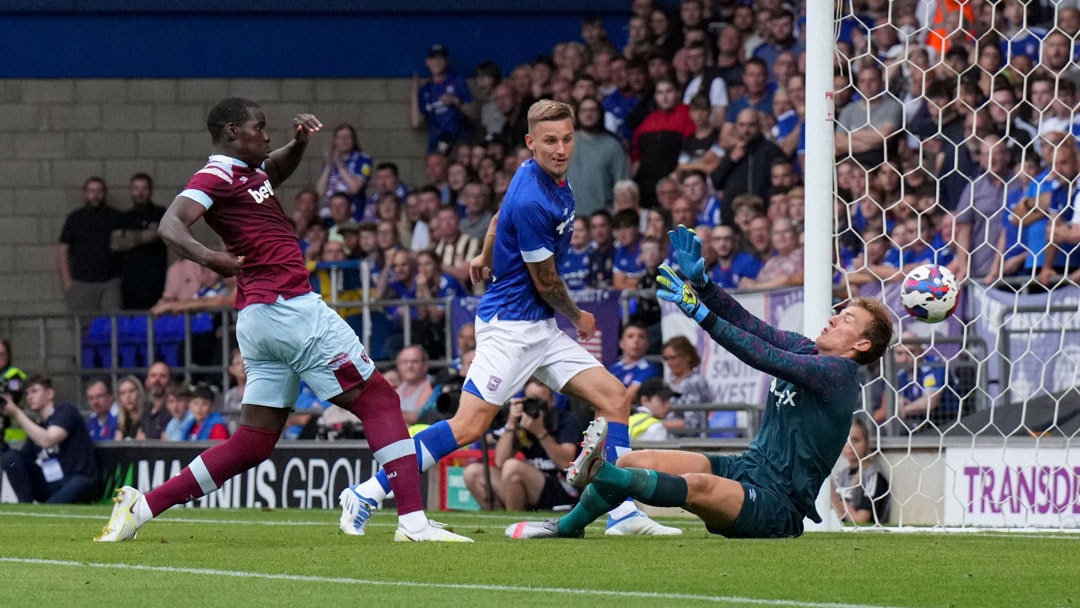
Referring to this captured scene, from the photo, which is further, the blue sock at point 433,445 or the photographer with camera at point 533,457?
the photographer with camera at point 533,457

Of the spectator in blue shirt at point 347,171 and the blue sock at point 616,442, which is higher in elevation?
the spectator in blue shirt at point 347,171

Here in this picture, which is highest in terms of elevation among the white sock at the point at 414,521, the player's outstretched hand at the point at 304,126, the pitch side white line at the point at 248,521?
the player's outstretched hand at the point at 304,126

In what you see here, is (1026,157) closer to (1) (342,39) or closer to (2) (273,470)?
(2) (273,470)

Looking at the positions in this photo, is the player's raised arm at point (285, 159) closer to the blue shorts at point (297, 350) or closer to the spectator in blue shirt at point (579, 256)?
the blue shorts at point (297, 350)

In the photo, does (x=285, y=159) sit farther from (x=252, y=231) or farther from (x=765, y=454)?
(x=765, y=454)

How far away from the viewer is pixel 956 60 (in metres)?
12.6

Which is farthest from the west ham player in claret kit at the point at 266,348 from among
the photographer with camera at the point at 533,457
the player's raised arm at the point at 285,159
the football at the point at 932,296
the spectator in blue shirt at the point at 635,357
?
the spectator in blue shirt at the point at 635,357

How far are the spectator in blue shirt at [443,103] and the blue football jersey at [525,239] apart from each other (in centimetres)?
1032

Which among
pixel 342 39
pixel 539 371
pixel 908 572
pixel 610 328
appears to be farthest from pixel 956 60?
pixel 342 39

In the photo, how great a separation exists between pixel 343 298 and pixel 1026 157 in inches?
264

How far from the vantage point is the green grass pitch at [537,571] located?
5250 millimetres

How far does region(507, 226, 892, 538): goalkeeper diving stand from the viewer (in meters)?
7.25

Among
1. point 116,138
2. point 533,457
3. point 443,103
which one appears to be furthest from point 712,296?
point 116,138

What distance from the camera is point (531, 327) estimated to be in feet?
26.3
